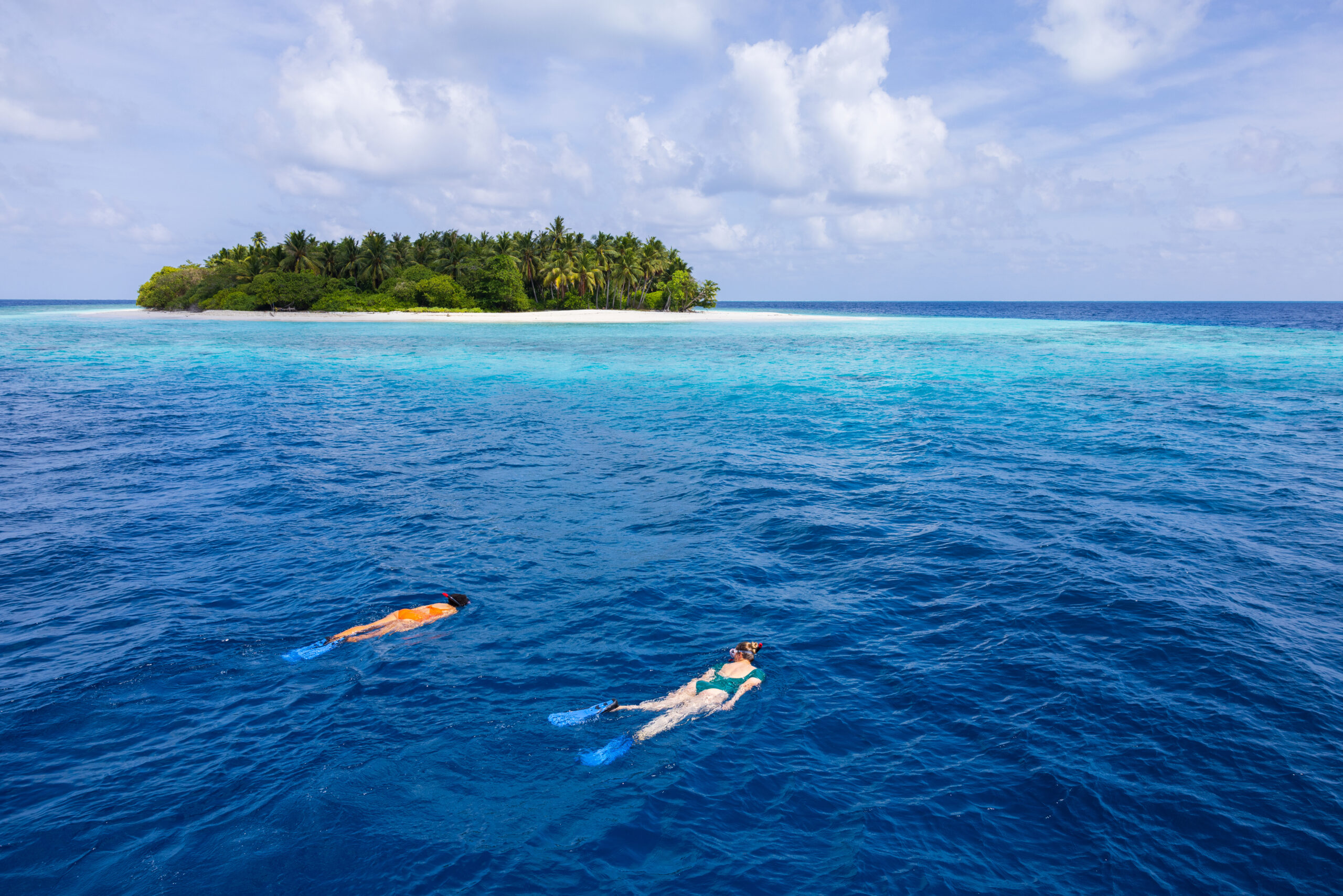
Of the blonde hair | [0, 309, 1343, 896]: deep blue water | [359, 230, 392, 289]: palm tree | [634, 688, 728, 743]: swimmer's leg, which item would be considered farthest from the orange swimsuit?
[359, 230, 392, 289]: palm tree

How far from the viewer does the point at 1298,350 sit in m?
61.2

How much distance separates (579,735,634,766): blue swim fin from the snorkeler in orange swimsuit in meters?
4.62

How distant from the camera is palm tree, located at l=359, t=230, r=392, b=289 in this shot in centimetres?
10362

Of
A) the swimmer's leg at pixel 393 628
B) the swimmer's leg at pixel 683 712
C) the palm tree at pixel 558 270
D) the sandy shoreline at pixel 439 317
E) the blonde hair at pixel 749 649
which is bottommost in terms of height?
the swimmer's leg at pixel 683 712

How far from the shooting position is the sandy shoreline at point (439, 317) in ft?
311

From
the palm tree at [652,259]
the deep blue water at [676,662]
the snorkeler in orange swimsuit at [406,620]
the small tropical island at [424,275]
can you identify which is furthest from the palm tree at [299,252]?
the snorkeler in orange swimsuit at [406,620]

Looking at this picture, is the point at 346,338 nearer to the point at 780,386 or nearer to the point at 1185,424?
the point at 780,386

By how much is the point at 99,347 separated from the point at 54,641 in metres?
63.8

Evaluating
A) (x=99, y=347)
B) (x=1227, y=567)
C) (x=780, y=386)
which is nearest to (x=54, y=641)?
(x=1227, y=567)

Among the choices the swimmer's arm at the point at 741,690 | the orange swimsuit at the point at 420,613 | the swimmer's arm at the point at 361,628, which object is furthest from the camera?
the orange swimsuit at the point at 420,613

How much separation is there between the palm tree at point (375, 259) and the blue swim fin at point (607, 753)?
109073 millimetres

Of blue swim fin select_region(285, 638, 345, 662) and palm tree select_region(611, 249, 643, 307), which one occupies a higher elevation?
palm tree select_region(611, 249, 643, 307)

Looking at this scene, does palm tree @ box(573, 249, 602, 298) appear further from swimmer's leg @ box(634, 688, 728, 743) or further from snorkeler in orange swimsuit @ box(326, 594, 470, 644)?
swimmer's leg @ box(634, 688, 728, 743)

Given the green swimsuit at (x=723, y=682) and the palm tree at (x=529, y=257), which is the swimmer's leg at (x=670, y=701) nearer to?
the green swimsuit at (x=723, y=682)
